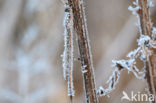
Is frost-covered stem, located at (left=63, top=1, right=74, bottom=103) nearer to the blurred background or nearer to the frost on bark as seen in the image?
the frost on bark

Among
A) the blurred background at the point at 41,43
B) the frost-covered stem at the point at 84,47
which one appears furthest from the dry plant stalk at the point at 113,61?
the blurred background at the point at 41,43

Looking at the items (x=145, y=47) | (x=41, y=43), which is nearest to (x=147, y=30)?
(x=145, y=47)

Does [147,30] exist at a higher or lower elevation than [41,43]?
lower

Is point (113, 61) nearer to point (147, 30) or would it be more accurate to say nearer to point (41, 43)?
point (147, 30)

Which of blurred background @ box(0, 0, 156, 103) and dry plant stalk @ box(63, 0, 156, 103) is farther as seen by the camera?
blurred background @ box(0, 0, 156, 103)

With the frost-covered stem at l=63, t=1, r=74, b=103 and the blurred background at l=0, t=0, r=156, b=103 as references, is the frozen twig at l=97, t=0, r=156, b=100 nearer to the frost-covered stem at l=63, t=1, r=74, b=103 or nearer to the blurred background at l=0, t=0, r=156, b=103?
the frost-covered stem at l=63, t=1, r=74, b=103

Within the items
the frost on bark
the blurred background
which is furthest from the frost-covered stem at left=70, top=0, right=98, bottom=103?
the blurred background

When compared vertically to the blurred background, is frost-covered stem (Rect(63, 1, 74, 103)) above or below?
below
